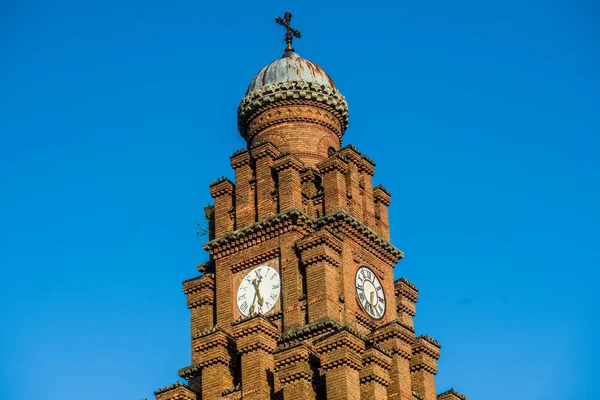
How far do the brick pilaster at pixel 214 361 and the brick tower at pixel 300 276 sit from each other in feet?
0.15

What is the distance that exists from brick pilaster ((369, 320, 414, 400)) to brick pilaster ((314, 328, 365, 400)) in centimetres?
249

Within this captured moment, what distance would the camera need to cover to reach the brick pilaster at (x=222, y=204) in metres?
62.6

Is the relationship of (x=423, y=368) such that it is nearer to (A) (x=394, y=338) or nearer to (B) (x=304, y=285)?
(A) (x=394, y=338)

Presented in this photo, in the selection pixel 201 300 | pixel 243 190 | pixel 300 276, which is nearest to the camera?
pixel 300 276

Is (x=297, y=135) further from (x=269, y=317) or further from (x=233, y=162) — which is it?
(x=269, y=317)

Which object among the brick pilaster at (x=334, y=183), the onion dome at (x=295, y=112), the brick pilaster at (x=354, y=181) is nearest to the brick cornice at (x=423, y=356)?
the brick pilaster at (x=354, y=181)

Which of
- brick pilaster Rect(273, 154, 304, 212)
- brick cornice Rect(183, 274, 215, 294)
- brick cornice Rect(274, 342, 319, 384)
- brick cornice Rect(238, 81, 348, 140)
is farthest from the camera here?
brick cornice Rect(238, 81, 348, 140)

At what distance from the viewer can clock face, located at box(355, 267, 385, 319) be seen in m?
60.5

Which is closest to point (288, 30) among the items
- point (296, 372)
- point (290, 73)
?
point (290, 73)

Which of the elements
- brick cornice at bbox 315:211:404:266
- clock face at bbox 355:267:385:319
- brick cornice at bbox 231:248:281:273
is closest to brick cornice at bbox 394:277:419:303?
brick cornice at bbox 315:211:404:266

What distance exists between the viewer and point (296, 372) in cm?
5525

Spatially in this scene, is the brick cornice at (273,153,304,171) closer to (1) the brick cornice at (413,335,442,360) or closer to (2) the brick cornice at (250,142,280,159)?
(2) the brick cornice at (250,142,280,159)

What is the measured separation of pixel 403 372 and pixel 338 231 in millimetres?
6363

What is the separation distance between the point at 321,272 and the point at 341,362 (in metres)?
4.80
